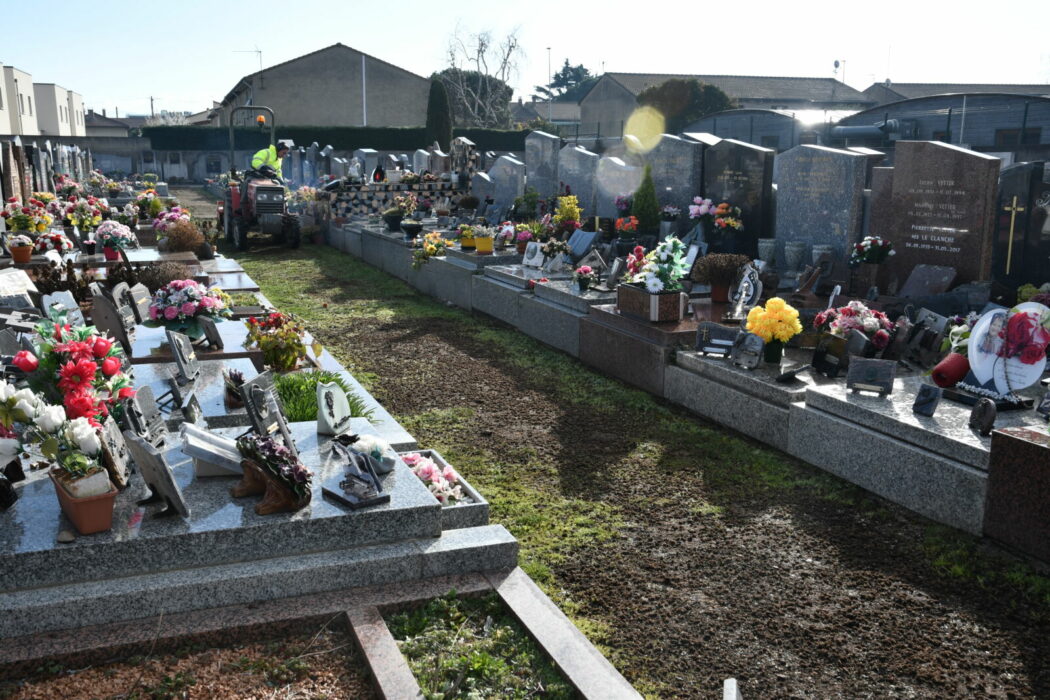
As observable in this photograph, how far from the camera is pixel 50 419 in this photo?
4383 millimetres

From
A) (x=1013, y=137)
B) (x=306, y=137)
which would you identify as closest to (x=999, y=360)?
(x=1013, y=137)

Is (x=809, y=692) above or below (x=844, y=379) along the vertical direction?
below

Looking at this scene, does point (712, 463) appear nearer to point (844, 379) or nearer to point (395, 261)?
point (844, 379)

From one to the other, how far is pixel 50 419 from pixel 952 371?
5680mm

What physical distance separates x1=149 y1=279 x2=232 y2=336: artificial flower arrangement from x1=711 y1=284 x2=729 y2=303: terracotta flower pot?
503 cm

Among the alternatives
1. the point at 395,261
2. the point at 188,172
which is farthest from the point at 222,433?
the point at 188,172

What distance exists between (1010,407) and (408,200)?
1377 cm

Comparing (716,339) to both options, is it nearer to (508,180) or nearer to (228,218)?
(508,180)

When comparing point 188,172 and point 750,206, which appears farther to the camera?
point 188,172

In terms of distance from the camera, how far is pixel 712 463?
22.6ft

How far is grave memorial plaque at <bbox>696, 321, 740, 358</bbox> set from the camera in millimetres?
8156

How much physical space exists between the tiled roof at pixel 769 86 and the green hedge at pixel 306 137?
13.6 metres

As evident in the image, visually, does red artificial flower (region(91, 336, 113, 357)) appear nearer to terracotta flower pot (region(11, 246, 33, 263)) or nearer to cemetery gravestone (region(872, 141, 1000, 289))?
cemetery gravestone (region(872, 141, 1000, 289))

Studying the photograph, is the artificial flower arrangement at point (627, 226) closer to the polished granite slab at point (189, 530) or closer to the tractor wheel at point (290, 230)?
the polished granite slab at point (189, 530)
